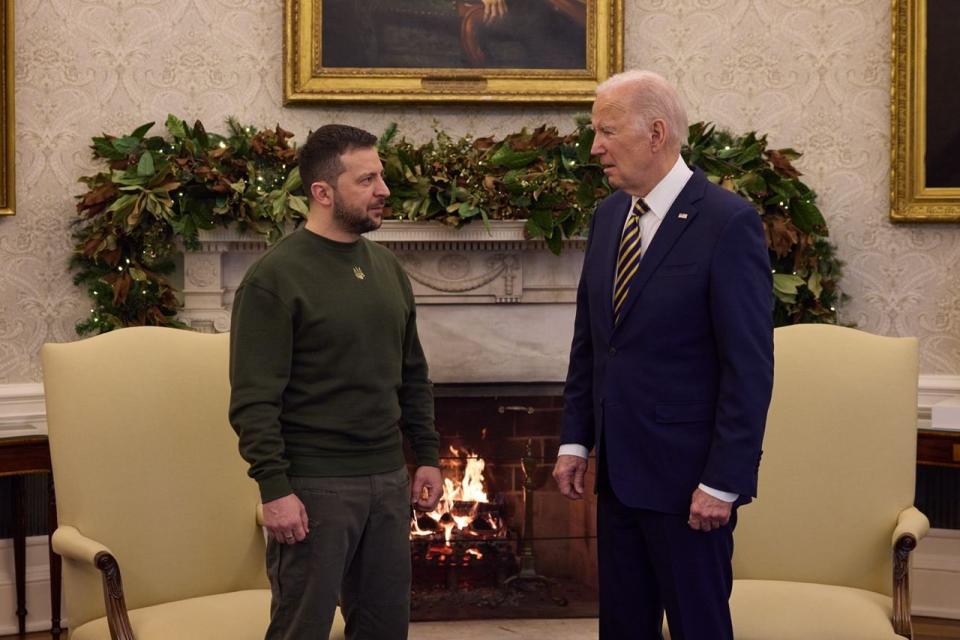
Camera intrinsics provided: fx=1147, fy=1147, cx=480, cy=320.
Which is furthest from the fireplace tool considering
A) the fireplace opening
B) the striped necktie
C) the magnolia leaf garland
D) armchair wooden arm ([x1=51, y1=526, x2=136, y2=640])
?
the striped necktie

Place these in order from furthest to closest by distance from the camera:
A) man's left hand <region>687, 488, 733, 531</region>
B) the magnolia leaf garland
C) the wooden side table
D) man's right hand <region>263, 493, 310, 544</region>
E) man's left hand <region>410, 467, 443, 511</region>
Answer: the magnolia leaf garland < the wooden side table < man's left hand <region>410, 467, 443, 511</region> < man's right hand <region>263, 493, 310, 544</region> < man's left hand <region>687, 488, 733, 531</region>

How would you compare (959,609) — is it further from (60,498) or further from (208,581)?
(60,498)

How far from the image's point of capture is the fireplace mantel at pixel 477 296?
4.51 metres

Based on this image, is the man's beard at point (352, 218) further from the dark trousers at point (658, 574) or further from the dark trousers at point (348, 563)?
the dark trousers at point (658, 574)

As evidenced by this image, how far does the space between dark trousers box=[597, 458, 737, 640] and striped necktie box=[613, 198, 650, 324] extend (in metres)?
0.38

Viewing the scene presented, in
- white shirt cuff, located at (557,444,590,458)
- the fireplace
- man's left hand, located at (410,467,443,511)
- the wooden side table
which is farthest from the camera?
the fireplace

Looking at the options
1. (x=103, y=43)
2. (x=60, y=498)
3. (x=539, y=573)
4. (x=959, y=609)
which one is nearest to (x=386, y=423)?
(x=60, y=498)

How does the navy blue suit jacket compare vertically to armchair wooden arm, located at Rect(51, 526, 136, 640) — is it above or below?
above

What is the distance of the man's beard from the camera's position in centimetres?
257

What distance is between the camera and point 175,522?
3.03m

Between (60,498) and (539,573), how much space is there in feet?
7.19

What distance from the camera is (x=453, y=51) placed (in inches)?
187

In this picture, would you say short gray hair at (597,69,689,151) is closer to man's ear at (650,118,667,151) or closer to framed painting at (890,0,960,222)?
man's ear at (650,118,667,151)

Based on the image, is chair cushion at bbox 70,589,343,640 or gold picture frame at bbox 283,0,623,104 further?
gold picture frame at bbox 283,0,623,104
